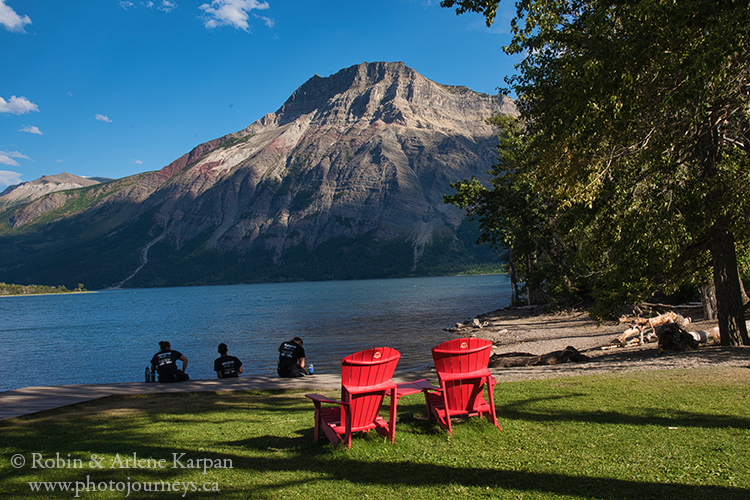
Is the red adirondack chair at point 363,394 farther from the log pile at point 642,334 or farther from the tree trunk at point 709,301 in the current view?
the tree trunk at point 709,301

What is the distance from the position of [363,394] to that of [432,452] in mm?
1015

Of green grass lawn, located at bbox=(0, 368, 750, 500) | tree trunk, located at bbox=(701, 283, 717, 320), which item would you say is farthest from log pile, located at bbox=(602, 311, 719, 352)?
green grass lawn, located at bbox=(0, 368, 750, 500)

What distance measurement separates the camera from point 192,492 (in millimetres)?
4707

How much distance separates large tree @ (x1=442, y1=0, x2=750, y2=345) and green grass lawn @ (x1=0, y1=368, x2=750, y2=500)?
4.04 meters

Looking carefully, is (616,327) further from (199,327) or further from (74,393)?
(199,327)

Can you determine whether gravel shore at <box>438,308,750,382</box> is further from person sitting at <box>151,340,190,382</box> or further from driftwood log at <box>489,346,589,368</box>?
person sitting at <box>151,340,190,382</box>

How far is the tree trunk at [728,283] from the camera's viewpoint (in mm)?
11523

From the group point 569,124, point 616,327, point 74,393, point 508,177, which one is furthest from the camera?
point 508,177

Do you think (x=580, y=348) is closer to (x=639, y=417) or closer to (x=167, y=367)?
(x=639, y=417)

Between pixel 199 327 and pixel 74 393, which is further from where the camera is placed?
pixel 199 327

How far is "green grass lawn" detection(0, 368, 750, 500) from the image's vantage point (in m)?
4.55

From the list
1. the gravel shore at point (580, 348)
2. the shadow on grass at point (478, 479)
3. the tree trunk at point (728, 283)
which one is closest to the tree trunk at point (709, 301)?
the gravel shore at point (580, 348)

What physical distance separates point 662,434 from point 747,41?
5045mm

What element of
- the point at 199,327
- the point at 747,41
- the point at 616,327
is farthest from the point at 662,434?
the point at 199,327
